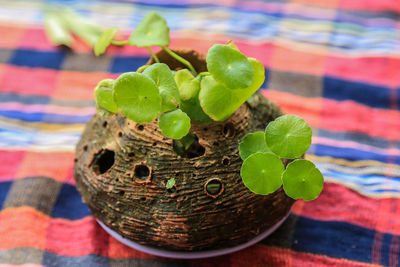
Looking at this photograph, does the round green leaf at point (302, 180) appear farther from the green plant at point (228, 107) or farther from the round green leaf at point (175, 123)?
the round green leaf at point (175, 123)

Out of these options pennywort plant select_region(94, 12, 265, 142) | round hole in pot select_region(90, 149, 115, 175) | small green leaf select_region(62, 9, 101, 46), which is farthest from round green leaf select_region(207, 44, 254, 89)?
small green leaf select_region(62, 9, 101, 46)

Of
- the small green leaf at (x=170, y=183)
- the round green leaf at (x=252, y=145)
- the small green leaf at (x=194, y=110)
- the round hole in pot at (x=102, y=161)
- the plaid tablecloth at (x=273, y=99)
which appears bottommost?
the plaid tablecloth at (x=273, y=99)

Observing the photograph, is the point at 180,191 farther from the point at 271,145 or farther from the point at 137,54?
the point at 137,54

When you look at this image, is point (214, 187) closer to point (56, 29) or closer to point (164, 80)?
point (164, 80)

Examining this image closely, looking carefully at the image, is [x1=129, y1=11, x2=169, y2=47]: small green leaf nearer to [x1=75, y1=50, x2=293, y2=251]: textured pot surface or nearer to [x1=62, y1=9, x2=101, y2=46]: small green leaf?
[x1=75, y1=50, x2=293, y2=251]: textured pot surface

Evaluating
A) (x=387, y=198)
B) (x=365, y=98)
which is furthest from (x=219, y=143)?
(x=365, y=98)

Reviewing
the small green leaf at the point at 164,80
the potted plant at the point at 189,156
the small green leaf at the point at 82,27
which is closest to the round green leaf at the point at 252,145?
the potted plant at the point at 189,156
